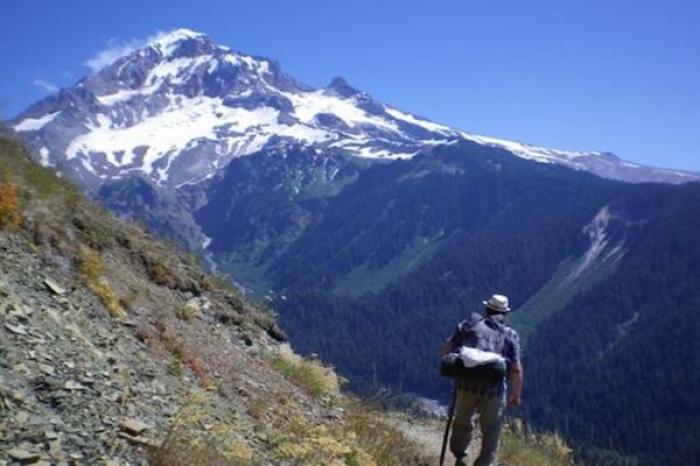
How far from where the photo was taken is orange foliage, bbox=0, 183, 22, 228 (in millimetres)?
13016

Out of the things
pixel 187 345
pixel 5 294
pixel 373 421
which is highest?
pixel 5 294

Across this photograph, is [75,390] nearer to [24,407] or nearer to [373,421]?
[24,407]

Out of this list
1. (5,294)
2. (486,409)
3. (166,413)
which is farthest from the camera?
(486,409)

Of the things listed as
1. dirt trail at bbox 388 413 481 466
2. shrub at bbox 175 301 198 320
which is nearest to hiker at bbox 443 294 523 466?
dirt trail at bbox 388 413 481 466

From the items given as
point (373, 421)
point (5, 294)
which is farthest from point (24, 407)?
point (373, 421)

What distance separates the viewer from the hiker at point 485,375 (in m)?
11.1

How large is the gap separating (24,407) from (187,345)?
5.92 meters

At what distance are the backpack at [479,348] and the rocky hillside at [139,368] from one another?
1.87m

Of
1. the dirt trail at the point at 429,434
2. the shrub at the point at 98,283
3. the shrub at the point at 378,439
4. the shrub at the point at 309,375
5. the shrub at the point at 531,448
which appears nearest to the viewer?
the shrub at the point at 378,439

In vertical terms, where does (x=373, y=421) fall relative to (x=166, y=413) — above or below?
below

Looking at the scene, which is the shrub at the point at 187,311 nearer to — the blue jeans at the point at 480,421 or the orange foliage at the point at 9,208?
the orange foliage at the point at 9,208

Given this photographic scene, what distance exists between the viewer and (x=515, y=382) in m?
11.5

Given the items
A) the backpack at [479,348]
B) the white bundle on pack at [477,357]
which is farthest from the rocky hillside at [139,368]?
the white bundle on pack at [477,357]

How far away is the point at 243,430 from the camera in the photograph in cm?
1042
